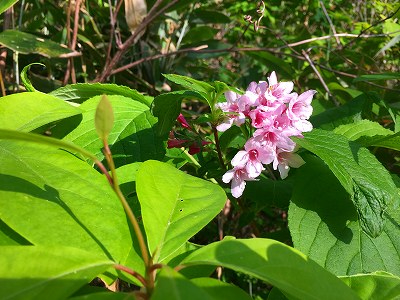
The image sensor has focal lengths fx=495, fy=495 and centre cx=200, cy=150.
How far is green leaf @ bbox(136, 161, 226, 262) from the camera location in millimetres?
633

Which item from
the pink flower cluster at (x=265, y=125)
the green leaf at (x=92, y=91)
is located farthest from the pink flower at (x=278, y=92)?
the green leaf at (x=92, y=91)

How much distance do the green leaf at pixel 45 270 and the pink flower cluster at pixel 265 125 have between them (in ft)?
1.50

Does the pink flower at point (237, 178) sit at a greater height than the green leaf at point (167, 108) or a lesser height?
lesser

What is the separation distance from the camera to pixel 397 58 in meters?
2.57

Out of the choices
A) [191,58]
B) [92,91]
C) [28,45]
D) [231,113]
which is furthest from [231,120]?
[191,58]

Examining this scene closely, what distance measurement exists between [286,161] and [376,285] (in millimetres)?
341

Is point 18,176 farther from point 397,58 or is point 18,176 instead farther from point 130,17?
point 397,58

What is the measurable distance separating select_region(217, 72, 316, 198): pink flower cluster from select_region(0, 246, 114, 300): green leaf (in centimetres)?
46

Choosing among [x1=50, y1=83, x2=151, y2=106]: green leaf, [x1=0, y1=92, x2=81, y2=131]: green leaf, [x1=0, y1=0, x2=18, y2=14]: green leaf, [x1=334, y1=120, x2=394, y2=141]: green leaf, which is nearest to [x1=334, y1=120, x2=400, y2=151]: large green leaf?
[x1=334, y1=120, x2=394, y2=141]: green leaf

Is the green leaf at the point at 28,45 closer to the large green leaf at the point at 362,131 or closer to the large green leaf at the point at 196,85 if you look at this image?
the large green leaf at the point at 196,85

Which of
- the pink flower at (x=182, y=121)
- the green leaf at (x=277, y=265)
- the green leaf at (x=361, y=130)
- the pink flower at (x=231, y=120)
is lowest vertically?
the green leaf at (x=361, y=130)

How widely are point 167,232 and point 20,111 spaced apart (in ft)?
1.43

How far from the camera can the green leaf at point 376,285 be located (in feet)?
2.19

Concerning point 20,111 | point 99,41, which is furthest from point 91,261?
point 99,41
